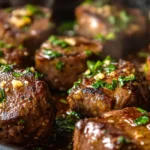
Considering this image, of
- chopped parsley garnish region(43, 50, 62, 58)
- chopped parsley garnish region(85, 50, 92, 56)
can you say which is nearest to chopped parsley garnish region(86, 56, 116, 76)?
chopped parsley garnish region(85, 50, 92, 56)

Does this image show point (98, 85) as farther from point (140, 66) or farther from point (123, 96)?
point (140, 66)

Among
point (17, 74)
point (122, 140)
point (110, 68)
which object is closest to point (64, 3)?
point (110, 68)

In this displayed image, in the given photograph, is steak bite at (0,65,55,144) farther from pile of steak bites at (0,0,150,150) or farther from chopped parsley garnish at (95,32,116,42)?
chopped parsley garnish at (95,32,116,42)

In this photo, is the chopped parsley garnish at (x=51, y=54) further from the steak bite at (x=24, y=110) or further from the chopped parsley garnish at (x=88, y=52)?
the steak bite at (x=24, y=110)

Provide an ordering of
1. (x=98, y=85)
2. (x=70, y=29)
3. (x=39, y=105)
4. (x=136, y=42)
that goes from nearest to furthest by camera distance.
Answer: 1. (x=39, y=105)
2. (x=98, y=85)
3. (x=136, y=42)
4. (x=70, y=29)

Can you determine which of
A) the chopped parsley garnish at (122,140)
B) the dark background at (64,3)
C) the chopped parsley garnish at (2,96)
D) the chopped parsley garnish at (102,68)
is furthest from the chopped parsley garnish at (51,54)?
the dark background at (64,3)

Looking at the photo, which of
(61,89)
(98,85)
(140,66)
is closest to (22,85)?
(98,85)

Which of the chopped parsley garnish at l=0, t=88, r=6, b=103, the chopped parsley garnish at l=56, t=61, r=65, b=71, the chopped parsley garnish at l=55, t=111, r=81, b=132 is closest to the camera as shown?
the chopped parsley garnish at l=0, t=88, r=6, b=103
